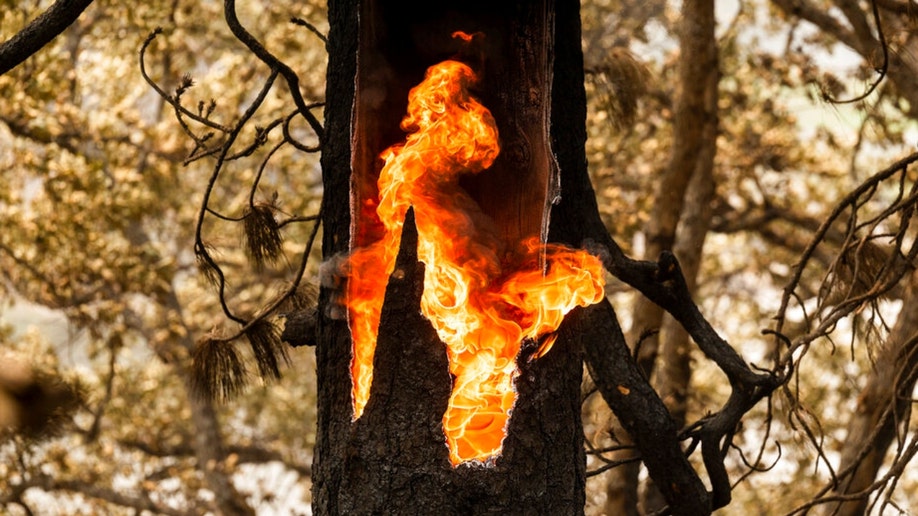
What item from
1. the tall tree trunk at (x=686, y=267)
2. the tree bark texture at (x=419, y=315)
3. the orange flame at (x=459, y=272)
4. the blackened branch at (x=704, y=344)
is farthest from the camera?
the tall tree trunk at (x=686, y=267)

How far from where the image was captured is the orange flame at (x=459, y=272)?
312 cm

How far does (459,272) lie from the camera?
10.4ft

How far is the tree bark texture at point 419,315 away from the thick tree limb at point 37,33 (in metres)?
0.71

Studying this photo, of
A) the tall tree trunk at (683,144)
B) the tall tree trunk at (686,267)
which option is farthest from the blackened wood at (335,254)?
the tall tree trunk at (686,267)

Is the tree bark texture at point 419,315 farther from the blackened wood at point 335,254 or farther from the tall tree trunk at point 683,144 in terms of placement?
the tall tree trunk at point 683,144

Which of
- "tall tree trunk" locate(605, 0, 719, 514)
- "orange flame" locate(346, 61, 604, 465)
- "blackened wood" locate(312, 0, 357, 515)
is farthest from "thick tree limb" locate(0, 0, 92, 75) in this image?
"tall tree trunk" locate(605, 0, 719, 514)

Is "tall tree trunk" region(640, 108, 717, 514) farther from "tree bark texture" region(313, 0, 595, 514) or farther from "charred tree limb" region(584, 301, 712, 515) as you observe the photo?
"tree bark texture" region(313, 0, 595, 514)

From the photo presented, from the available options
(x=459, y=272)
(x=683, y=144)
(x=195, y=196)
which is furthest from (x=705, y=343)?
(x=195, y=196)

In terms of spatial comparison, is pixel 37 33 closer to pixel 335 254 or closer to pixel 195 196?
pixel 335 254

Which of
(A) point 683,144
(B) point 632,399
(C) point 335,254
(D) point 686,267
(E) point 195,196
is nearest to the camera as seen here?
(C) point 335,254

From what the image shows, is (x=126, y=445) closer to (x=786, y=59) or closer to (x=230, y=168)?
(x=230, y=168)

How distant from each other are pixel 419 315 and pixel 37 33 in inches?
46.0

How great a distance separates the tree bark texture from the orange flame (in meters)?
0.04

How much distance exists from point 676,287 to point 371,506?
1470 millimetres
